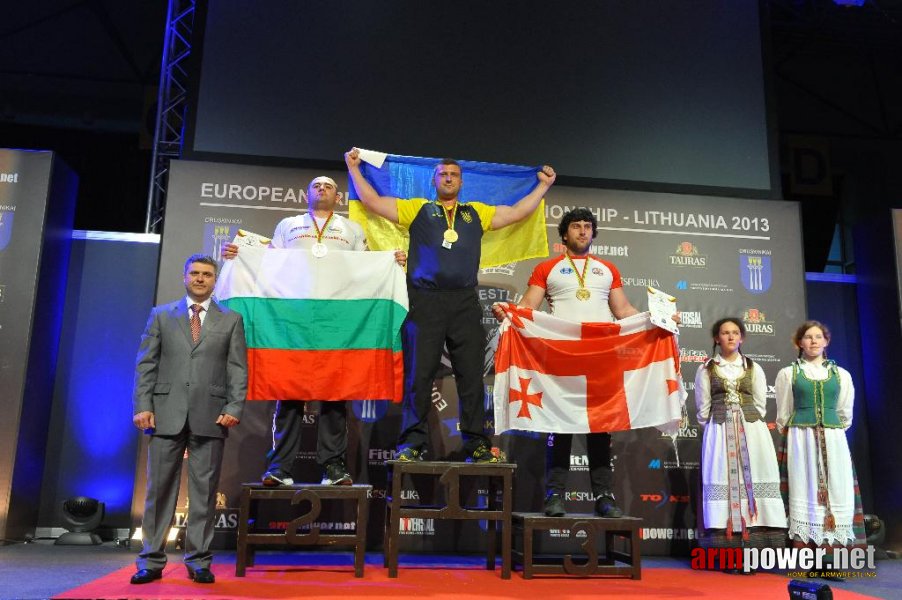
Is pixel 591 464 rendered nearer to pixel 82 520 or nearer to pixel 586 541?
pixel 586 541

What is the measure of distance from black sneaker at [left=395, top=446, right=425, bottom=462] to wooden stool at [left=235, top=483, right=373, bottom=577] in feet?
0.77

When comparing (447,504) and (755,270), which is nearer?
(447,504)

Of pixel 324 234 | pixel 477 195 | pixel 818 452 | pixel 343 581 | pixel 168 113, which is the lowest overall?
pixel 343 581

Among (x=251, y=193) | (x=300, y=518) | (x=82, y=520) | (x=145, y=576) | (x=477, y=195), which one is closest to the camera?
(x=145, y=576)

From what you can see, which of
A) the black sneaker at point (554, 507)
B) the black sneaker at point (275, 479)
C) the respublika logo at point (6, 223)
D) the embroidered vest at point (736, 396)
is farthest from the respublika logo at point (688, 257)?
the respublika logo at point (6, 223)

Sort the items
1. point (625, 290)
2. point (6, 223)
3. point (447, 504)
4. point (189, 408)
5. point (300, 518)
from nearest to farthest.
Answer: point (189, 408) < point (300, 518) < point (447, 504) < point (6, 223) < point (625, 290)

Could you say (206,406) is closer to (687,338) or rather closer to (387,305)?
(387,305)

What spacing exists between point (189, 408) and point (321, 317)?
0.94 metres

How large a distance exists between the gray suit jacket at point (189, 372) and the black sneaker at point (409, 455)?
0.85 m

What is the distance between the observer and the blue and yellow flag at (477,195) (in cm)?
472

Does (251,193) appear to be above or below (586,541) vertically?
above

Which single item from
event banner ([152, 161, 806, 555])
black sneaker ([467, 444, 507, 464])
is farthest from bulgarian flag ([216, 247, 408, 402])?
event banner ([152, 161, 806, 555])

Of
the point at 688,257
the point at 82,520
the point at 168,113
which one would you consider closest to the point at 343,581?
the point at 82,520

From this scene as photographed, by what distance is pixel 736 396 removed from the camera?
15.1 feet
